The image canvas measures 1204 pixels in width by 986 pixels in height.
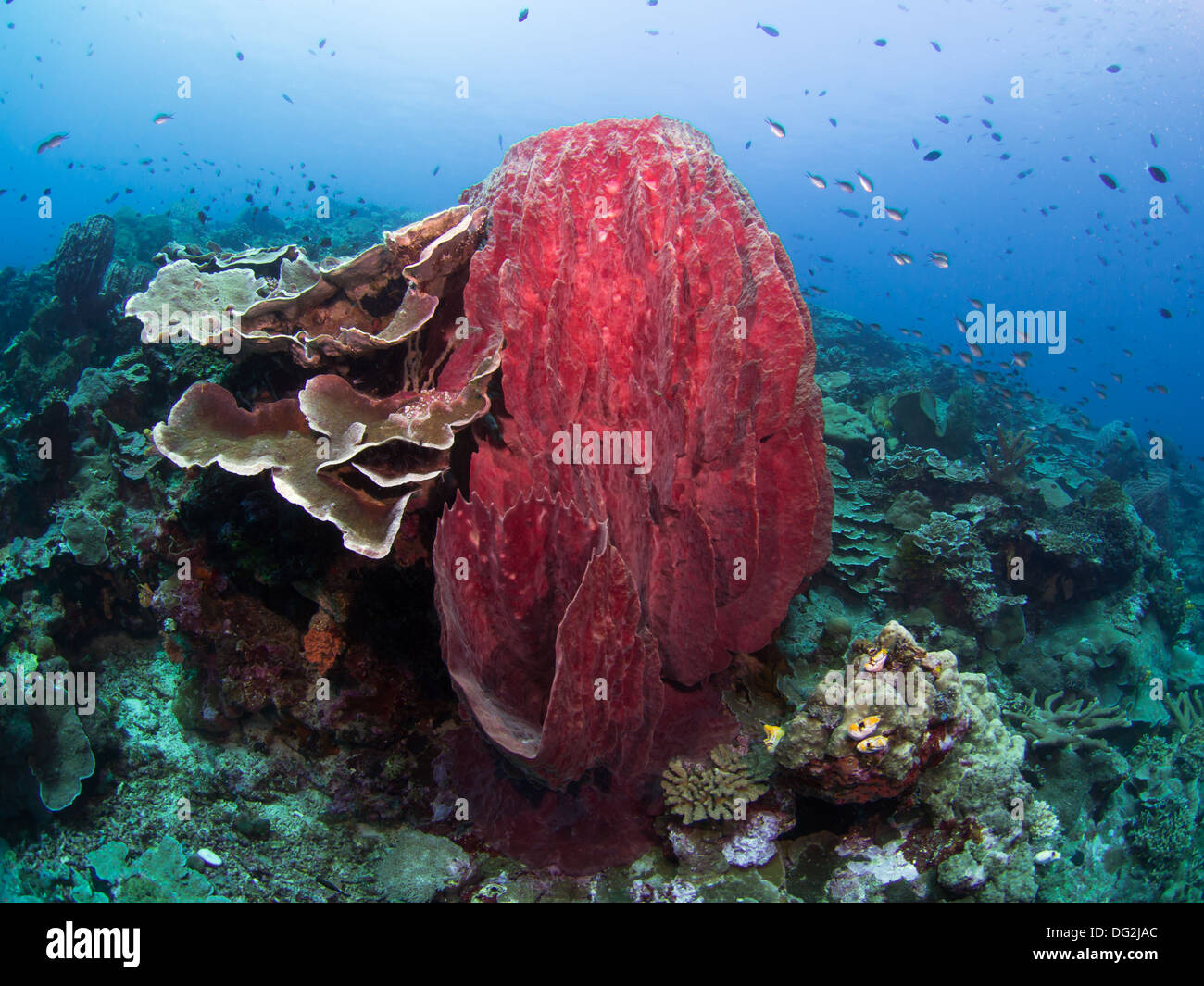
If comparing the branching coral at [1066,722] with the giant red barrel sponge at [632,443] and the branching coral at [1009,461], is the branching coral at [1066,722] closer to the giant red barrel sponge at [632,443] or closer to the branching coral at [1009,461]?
the branching coral at [1009,461]

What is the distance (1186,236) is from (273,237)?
15491 cm

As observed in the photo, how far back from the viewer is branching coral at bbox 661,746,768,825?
11.0ft

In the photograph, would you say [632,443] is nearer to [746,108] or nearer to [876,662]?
[876,662]

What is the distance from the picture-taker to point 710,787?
345 cm

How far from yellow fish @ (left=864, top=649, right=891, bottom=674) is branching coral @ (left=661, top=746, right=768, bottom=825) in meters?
1.06

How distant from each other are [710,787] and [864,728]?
1.07 metres

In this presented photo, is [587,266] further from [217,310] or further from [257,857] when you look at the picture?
[257,857]

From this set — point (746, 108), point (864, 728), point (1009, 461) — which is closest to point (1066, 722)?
point (1009, 461)

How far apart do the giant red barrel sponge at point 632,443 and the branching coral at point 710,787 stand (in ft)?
0.88

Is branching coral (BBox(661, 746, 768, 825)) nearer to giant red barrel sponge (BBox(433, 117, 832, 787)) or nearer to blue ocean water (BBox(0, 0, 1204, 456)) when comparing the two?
Result: giant red barrel sponge (BBox(433, 117, 832, 787))

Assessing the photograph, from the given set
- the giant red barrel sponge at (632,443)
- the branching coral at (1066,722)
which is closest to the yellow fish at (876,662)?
the giant red barrel sponge at (632,443)

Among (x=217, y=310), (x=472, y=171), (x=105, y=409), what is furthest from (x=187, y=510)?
(x=472, y=171)

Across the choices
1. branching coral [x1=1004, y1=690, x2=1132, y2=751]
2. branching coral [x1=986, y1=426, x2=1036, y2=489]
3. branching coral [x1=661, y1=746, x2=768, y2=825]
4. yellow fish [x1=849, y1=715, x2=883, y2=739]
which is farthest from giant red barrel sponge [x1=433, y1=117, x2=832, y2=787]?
branching coral [x1=986, y1=426, x2=1036, y2=489]
